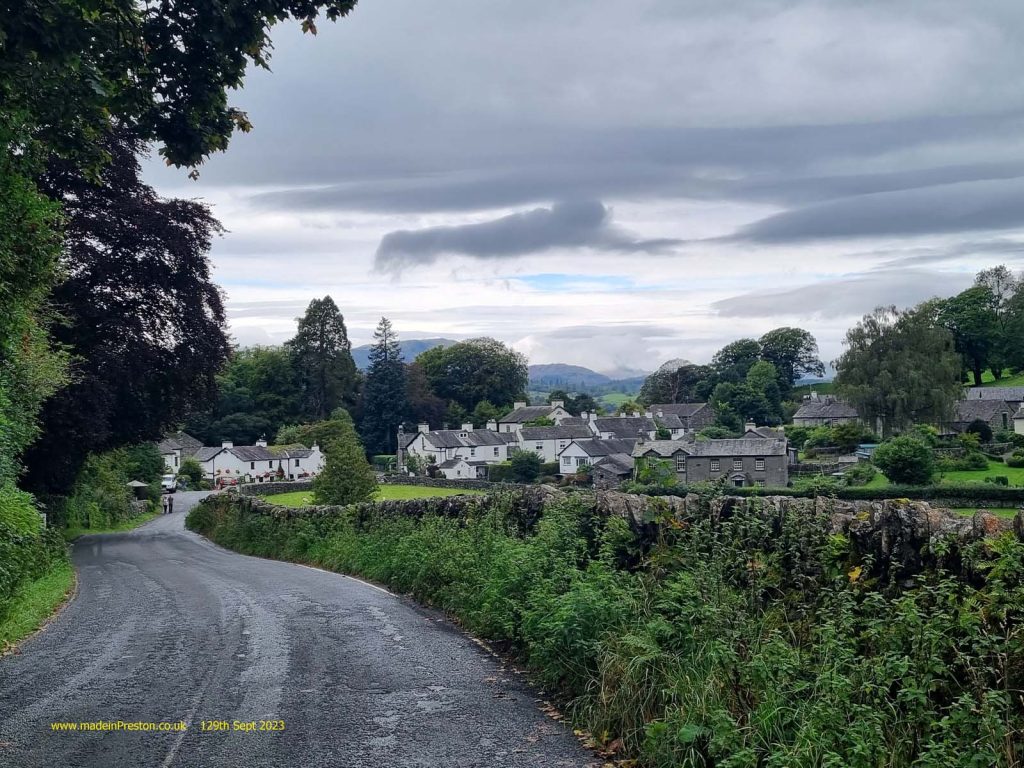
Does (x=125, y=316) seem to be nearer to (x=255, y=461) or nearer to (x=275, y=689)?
(x=275, y=689)

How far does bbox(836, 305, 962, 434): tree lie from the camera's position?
83125 mm

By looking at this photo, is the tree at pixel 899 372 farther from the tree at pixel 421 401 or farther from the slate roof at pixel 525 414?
the tree at pixel 421 401

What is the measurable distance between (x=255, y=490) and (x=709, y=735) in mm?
67151

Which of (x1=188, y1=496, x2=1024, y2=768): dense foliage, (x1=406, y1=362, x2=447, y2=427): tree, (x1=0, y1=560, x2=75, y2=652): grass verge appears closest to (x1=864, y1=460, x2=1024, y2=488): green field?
(x1=0, y1=560, x2=75, y2=652): grass verge

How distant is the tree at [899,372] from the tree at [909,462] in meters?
24.7

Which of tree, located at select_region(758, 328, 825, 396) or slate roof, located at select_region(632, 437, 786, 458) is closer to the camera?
slate roof, located at select_region(632, 437, 786, 458)

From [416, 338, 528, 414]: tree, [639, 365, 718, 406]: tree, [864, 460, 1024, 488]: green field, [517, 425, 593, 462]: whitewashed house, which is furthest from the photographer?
[639, 365, 718, 406]: tree

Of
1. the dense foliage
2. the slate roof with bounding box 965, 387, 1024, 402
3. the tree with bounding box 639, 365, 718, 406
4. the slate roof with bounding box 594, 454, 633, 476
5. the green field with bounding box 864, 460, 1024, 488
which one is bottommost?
the green field with bounding box 864, 460, 1024, 488

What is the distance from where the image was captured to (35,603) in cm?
1633

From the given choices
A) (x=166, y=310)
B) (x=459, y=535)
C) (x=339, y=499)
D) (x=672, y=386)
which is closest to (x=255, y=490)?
(x=339, y=499)

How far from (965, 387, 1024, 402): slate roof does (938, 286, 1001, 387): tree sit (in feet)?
46.9

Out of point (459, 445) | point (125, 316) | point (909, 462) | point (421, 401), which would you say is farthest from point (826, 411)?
point (125, 316)

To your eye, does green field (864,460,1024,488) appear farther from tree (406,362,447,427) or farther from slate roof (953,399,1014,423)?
tree (406,362,447,427)

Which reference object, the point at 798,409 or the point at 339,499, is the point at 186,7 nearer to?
the point at 339,499
